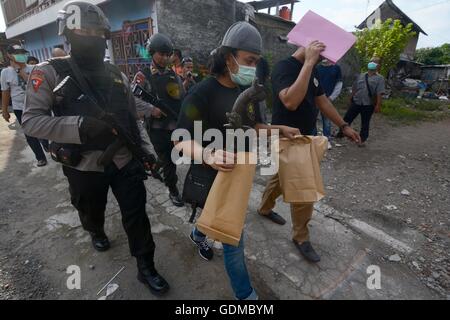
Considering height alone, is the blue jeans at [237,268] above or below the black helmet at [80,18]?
below

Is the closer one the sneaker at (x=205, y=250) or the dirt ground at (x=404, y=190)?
the sneaker at (x=205, y=250)

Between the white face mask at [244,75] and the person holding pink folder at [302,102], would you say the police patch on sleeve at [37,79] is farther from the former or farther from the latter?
the person holding pink folder at [302,102]

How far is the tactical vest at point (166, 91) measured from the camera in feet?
9.50

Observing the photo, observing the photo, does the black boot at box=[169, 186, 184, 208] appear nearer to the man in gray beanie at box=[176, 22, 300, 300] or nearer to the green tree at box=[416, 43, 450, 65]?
the man in gray beanie at box=[176, 22, 300, 300]

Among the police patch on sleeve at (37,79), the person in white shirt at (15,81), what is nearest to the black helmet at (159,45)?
the police patch on sleeve at (37,79)

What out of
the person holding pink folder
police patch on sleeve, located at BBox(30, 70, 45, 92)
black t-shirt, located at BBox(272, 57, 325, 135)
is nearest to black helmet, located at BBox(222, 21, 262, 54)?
the person holding pink folder

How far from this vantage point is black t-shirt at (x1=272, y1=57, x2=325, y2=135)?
77.4 inches

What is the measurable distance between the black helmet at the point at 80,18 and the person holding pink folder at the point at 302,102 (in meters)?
1.29

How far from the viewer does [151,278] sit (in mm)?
1941

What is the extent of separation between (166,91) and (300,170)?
1.92 metres

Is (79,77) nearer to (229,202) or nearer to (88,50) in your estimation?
(88,50)

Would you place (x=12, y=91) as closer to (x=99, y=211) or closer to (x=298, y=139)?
(x=99, y=211)

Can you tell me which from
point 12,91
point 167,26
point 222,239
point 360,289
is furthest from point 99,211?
point 167,26
